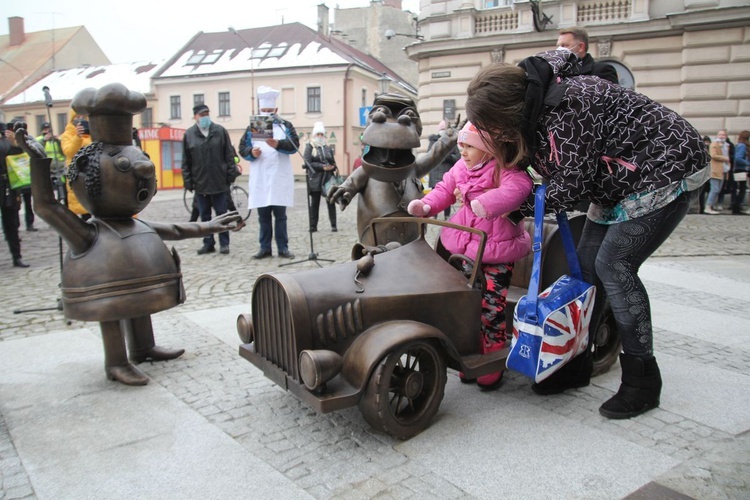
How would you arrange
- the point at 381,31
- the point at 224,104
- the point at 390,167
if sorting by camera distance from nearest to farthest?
1. the point at 390,167
2. the point at 224,104
3. the point at 381,31

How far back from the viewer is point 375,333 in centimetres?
270

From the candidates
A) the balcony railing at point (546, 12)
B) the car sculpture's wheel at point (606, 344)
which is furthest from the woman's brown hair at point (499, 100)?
the balcony railing at point (546, 12)

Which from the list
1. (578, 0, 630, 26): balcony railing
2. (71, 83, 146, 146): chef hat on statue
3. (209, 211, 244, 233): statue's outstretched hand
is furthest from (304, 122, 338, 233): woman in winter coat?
(578, 0, 630, 26): balcony railing

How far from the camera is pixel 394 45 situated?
47.0 meters

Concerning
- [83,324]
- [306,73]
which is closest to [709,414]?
[83,324]

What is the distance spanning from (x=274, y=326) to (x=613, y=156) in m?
1.75

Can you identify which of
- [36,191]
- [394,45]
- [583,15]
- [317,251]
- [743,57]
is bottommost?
[317,251]

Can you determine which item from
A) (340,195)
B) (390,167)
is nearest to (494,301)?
(390,167)

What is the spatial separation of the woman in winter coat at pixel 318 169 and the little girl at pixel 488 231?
6208 millimetres

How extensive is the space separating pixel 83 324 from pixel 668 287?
5.30m

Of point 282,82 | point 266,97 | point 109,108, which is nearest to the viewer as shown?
point 109,108

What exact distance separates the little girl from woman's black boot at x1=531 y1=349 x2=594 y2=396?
0.80 feet

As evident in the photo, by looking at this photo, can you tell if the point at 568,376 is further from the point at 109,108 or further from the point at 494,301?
the point at 109,108

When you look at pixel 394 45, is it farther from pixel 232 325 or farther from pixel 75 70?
pixel 232 325
